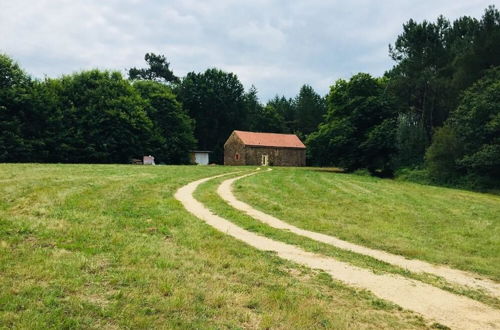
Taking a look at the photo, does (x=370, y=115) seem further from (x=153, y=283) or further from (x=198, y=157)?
(x=153, y=283)

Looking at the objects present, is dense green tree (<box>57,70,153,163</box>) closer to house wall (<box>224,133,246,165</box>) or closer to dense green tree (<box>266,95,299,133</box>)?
house wall (<box>224,133,246,165</box>)

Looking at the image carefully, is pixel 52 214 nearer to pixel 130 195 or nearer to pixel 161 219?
pixel 161 219

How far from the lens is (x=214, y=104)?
73125 mm

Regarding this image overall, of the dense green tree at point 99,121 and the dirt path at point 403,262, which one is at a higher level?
the dense green tree at point 99,121

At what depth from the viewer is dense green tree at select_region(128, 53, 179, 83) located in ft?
273

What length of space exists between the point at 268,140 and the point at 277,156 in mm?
3099

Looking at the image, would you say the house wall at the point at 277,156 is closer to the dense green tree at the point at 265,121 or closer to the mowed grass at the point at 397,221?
the dense green tree at the point at 265,121

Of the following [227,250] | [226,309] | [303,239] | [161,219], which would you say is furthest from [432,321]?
[161,219]

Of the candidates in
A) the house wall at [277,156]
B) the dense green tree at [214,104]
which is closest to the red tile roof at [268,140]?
the house wall at [277,156]

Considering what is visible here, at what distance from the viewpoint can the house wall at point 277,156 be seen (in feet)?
206

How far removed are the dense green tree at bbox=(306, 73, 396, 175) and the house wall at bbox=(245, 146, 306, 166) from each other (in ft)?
58.9

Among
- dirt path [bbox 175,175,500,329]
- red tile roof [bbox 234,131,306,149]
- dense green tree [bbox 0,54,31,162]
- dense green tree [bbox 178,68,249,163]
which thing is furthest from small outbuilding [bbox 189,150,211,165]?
dirt path [bbox 175,175,500,329]

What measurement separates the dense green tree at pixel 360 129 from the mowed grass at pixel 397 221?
70.7 ft

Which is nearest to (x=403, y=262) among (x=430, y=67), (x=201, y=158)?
(x=430, y=67)
